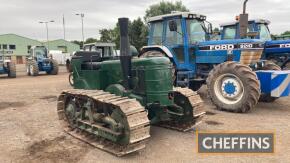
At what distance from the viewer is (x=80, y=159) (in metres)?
4.64

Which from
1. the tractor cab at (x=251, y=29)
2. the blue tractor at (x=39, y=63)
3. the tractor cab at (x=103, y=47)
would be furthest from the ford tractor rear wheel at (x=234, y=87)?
the blue tractor at (x=39, y=63)

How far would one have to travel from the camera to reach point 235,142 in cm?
534

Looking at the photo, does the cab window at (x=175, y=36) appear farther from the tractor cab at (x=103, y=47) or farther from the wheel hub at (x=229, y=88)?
the tractor cab at (x=103, y=47)

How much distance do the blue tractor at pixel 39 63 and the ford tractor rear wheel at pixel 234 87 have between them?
54.6 ft

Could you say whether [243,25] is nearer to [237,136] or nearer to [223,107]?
[223,107]

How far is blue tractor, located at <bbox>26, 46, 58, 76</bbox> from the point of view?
70.2ft

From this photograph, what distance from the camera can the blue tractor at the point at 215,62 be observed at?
734cm

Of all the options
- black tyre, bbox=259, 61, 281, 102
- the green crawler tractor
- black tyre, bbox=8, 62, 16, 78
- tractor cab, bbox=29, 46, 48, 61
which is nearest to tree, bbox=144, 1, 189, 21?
tractor cab, bbox=29, 46, 48, 61

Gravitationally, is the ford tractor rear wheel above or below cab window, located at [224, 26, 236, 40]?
below

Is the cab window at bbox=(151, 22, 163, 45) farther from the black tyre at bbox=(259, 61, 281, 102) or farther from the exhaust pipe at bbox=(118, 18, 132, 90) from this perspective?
the exhaust pipe at bbox=(118, 18, 132, 90)

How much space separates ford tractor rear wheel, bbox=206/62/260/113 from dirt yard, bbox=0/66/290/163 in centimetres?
27

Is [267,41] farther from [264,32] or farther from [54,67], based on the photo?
[54,67]

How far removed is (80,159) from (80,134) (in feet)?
3.95

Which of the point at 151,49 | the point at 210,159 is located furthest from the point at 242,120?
the point at 151,49
